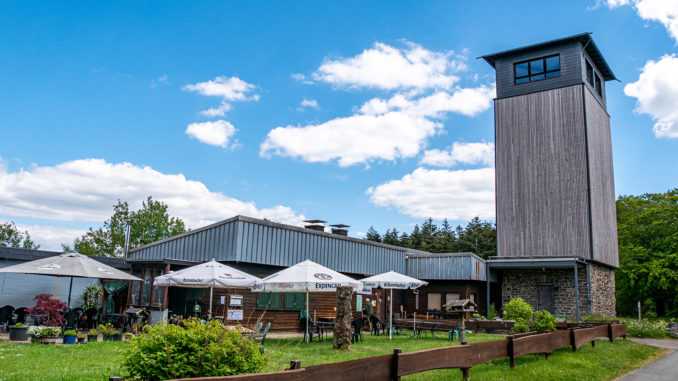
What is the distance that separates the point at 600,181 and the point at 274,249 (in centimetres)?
1740

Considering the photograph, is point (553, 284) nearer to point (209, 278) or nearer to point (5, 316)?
point (209, 278)

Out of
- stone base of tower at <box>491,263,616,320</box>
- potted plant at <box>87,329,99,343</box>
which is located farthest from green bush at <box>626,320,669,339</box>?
potted plant at <box>87,329,99,343</box>

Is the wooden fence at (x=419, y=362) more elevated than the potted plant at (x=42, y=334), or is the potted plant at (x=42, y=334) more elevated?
the wooden fence at (x=419, y=362)

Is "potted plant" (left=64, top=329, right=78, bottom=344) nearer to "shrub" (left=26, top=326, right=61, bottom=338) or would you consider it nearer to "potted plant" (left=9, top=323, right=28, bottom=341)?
"shrub" (left=26, top=326, right=61, bottom=338)

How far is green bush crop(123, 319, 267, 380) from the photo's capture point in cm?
430

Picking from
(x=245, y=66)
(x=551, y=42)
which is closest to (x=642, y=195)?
(x=551, y=42)

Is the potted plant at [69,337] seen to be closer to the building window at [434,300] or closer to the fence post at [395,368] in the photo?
the fence post at [395,368]

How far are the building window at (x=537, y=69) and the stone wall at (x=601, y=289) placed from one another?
32.1 ft

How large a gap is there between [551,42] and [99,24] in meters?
20.8

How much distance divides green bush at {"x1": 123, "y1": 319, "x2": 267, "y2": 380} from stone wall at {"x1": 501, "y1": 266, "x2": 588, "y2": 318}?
72.9 feet

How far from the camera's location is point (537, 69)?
26578mm

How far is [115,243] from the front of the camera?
136 ft

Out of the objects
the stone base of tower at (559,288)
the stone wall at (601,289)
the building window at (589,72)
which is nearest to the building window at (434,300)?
the stone base of tower at (559,288)

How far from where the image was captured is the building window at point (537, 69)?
26000mm
